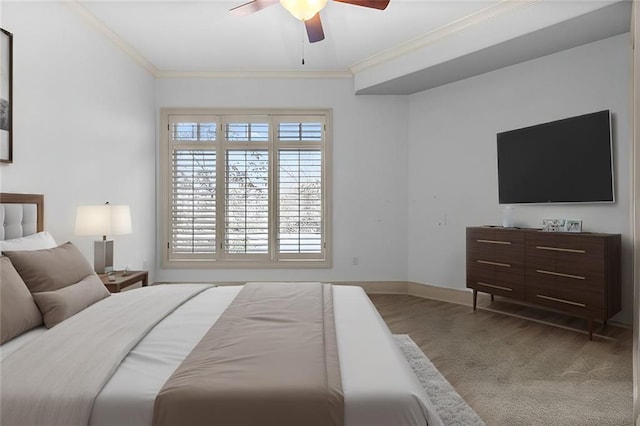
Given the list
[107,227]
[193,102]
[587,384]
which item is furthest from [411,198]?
[107,227]

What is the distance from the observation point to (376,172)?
4.75 m

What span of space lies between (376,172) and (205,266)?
261cm

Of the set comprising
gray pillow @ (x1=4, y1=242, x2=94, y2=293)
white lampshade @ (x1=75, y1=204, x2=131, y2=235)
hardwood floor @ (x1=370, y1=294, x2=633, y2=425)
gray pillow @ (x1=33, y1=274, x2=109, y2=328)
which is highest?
white lampshade @ (x1=75, y1=204, x2=131, y2=235)

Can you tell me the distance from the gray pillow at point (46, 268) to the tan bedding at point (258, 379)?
968 mm

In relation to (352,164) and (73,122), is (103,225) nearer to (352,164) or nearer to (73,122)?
(73,122)

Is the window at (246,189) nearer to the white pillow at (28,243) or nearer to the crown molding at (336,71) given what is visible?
the crown molding at (336,71)

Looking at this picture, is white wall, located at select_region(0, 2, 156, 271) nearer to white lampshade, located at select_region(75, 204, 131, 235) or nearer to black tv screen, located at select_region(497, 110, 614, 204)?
white lampshade, located at select_region(75, 204, 131, 235)

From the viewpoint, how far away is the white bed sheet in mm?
1118

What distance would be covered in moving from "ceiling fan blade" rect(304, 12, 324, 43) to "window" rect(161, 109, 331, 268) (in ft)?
6.17

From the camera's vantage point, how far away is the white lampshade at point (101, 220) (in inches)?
115

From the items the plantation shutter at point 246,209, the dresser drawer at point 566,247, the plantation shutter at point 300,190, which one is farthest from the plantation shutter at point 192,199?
the dresser drawer at point 566,247

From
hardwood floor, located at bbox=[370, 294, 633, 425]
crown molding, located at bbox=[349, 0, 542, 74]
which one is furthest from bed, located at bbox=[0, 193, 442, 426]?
crown molding, located at bbox=[349, 0, 542, 74]

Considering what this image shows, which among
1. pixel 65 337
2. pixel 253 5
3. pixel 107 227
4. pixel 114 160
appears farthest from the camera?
pixel 114 160

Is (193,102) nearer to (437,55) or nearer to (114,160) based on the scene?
(114,160)
